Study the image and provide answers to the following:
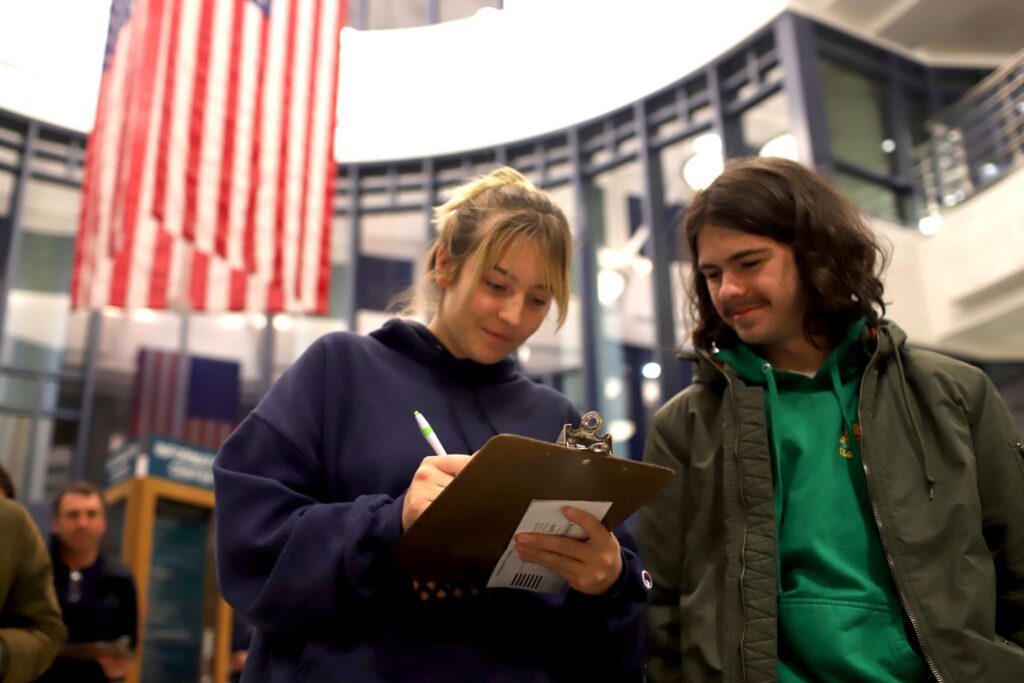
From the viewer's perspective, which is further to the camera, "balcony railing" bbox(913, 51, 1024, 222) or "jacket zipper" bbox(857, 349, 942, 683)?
"balcony railing" bbox(913, 51, 1024, 222)

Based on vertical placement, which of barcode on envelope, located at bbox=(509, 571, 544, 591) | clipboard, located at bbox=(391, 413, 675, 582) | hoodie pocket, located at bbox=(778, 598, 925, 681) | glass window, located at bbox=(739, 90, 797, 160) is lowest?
hoodie pocket, located at bbox=(778, 598, 925, 681)

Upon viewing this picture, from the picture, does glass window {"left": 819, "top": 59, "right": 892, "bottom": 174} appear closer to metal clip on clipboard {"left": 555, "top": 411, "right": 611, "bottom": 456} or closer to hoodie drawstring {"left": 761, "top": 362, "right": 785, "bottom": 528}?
hoodie drawstring {"left": 761, "top": 362, "right": 785, "bottom": 528}

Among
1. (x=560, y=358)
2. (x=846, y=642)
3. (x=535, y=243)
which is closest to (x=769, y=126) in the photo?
(x=560, y=358)

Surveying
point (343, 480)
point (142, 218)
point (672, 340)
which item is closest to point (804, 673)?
point (343, 480)

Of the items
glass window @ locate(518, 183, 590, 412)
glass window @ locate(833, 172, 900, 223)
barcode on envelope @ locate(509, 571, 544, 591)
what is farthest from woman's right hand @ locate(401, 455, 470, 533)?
glass window @ locate(518, 183, 590, 412)

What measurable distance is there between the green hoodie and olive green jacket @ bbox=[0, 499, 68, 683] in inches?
72.7

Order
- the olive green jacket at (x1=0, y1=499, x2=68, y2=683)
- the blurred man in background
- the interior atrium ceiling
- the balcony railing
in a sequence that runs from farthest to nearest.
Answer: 1. the interior atrium ceiling
2. the balcony railing
3. the blurred man in background
4. the olive green jacket at (x1=0, y1=499, x2=68, y2=683)

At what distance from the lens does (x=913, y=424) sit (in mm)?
2062

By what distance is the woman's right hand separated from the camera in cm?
157

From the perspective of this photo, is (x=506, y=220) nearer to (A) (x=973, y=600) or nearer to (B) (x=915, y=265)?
(A) (x=973, y=600)

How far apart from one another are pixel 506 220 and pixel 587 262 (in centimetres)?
725

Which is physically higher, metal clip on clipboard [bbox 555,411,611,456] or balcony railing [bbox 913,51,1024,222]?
balcony railing [bbox 913,51,1024,222]

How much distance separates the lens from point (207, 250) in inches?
264

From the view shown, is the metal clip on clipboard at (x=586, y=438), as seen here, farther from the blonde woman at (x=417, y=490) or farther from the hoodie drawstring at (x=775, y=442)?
the hoodie drawstring at (x=775, y=442)
